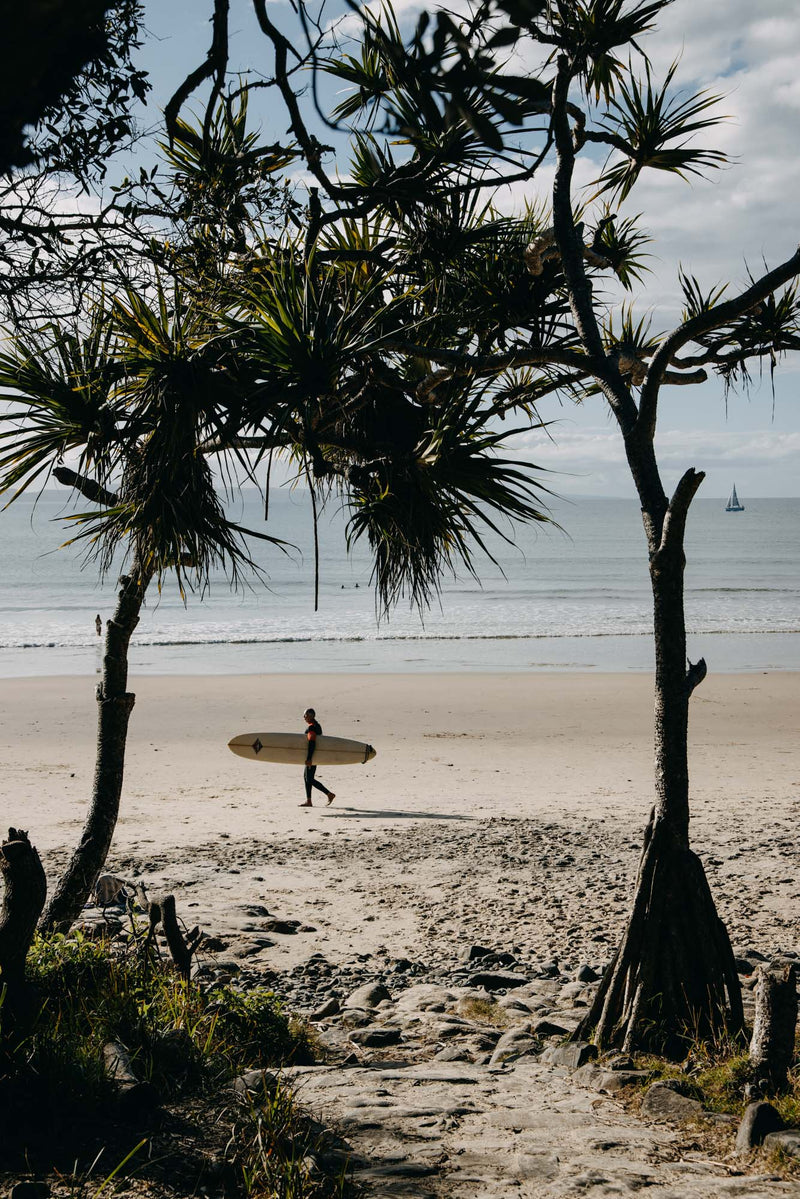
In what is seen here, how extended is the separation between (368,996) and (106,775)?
2.11 meters

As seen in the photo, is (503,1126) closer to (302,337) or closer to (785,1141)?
(785,1141)

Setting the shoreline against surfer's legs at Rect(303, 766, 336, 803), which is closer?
surfer's legs at Rect(303, 766, 336, 803)

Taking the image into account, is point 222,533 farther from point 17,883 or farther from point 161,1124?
point 161,1124

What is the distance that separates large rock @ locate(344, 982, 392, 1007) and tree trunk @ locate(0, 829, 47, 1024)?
2.52 metres

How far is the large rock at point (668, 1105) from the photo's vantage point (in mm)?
3594

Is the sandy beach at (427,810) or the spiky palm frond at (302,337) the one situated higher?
the spiky palm frond at (302,337)

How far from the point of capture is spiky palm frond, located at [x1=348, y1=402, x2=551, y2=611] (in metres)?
5.12

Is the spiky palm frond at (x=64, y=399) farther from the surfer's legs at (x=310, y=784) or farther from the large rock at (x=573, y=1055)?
the surfer's legs at (x=310, y=784)

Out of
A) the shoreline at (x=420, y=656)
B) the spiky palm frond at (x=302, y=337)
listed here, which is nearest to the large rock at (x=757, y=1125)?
the spiky palm frond at (x=302, y=337)

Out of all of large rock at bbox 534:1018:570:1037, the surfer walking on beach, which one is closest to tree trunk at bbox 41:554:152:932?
large rock at bbox 534:1018:570:1037

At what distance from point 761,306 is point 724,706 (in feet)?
54.1

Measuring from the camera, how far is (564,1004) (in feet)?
18.9

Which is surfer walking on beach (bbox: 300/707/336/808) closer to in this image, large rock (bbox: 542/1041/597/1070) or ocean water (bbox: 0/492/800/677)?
ocean water (bbox: 0/492/800/677)

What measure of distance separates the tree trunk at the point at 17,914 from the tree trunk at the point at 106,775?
200cm
